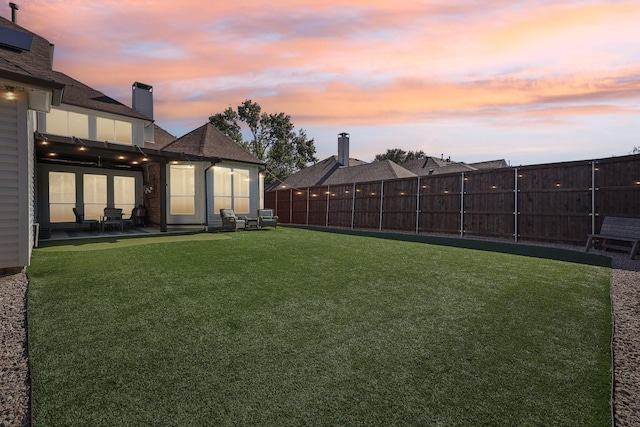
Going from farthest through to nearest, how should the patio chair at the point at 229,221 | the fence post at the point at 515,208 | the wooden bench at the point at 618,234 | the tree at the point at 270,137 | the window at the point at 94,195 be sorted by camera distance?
the tree at the point at 270,137 → the window at the point at 94,195 → the patio chair at the point at 229,221 → the fence post at the point at 515,208 → the wooden bench at the point at 618,234

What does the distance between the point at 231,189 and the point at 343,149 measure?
14.7 m

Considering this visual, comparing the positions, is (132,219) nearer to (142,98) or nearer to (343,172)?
(142,98)

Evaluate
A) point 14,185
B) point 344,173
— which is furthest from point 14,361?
point 344,173

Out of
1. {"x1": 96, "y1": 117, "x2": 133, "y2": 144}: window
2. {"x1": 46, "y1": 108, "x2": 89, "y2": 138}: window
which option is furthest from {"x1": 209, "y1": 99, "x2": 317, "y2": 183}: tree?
{"x1": 46, "y1": 108, "x2": 89, "y2": 138}: window

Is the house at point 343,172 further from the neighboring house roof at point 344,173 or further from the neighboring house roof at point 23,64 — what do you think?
the neighboring house roof at point 23,64

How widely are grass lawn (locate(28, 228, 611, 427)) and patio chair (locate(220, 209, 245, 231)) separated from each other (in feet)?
23.7

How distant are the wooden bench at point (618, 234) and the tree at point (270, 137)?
→ 30.3 metres

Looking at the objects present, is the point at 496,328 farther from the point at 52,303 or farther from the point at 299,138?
the point at 299,138

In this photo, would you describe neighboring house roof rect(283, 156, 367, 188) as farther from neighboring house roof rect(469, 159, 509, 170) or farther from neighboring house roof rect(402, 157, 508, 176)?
neighboring house roof rect(469, 159, 509, 170)

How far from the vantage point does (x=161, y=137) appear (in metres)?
17.7

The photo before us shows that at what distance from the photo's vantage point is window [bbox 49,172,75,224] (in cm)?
1270

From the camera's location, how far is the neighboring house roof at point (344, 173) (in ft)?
72.5

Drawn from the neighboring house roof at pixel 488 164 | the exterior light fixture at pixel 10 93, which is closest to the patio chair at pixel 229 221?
the exterior light fixture at pixel 10 93

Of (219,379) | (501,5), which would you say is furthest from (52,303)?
(501,5)
